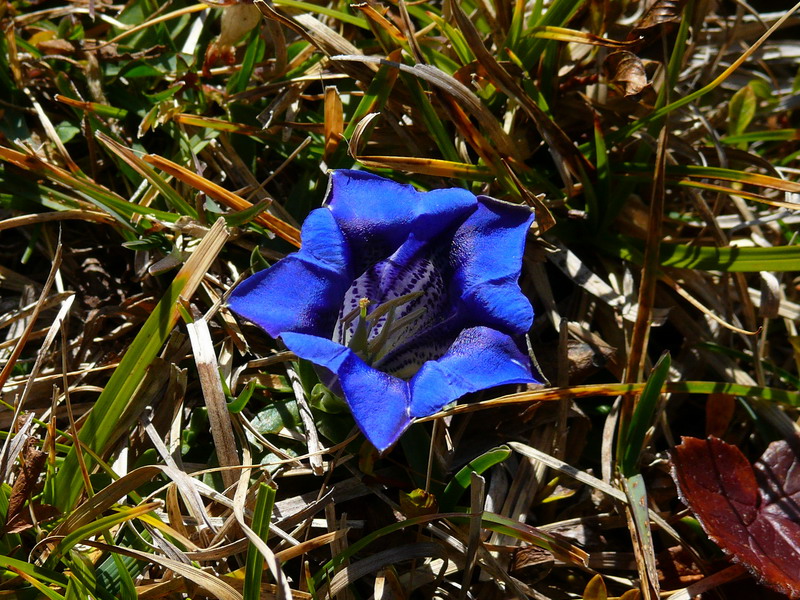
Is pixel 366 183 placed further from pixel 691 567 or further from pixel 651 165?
pixel 691 567

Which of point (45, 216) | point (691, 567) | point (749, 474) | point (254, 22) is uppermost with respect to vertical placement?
point (254, 22)

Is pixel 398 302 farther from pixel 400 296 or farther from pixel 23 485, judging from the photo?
pixel 23 485

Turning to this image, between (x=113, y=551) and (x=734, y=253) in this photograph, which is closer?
(x=113, y=551)

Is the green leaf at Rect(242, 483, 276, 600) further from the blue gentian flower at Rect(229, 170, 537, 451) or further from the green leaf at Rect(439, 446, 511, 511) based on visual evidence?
the green leaf at Rect(439, 446, 511, 511)

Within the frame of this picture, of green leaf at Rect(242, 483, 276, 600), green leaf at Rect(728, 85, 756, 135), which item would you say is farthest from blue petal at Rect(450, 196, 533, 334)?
green leaf at Rect(728, 85, 756, 135)

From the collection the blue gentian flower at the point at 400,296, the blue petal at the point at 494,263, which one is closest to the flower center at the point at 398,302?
the blue gentian flower at the point at 400,296

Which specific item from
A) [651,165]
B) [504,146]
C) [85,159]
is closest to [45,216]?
[85,159]
